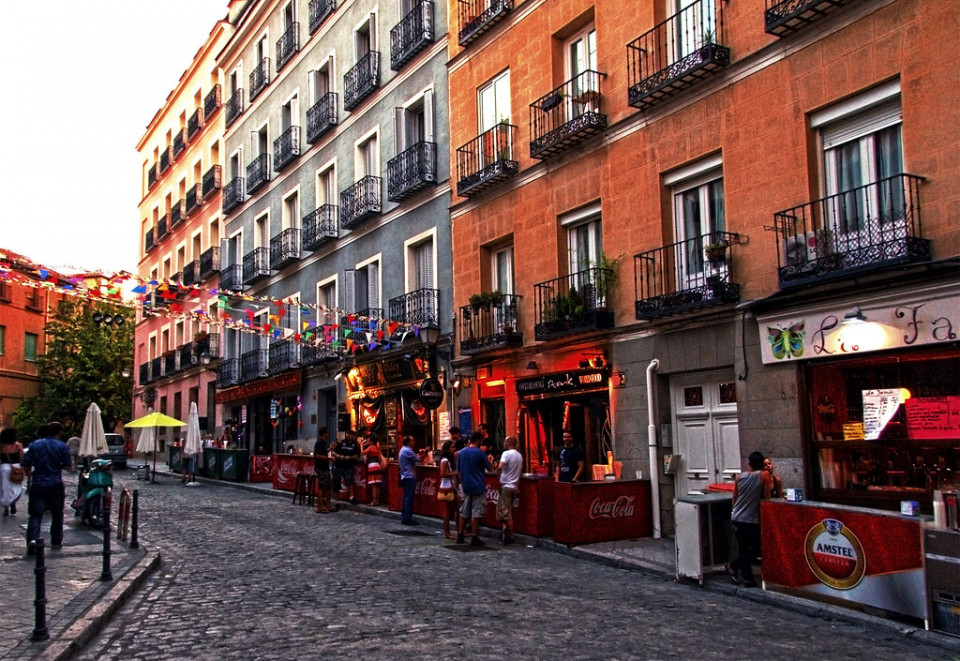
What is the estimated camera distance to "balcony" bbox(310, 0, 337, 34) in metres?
26.6

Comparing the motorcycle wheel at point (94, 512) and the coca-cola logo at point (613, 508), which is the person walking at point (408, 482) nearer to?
the coca-cola logo at point (613, 508)

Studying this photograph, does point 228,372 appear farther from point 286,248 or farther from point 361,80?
point 361,80

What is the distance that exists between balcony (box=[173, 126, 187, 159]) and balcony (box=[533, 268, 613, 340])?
28.2 metres

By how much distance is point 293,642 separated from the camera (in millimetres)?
7262

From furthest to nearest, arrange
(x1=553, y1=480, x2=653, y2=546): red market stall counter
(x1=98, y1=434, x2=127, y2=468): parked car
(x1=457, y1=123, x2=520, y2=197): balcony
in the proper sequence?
(x1=98, y1=434, x2=127, y2=468): parked car, (x1=457, y1=123, x2=520, y2=197): balcony, (x1=553, y1=480, x2=653, y2=546): red market stall counter

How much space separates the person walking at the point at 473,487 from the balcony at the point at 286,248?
618 inches

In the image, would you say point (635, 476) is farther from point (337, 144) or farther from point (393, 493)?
point (337, 144)

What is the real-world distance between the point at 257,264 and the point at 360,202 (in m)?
7.89

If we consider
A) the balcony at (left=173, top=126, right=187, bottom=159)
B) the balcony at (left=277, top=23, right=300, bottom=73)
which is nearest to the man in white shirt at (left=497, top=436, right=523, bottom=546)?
the balcony at (left=277, top=23, right=300, bottom=73)

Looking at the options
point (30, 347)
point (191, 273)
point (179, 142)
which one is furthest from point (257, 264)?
point (30, 347)

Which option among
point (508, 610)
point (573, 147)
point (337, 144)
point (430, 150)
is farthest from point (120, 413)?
point (508, 610)

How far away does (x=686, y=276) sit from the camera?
552 inches

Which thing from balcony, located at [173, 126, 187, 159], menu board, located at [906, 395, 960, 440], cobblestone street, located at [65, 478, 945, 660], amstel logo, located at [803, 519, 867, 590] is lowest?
cobblestone street, located at [65, 478, 945, 660]

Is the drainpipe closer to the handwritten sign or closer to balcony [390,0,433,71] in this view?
the handwritten sign
